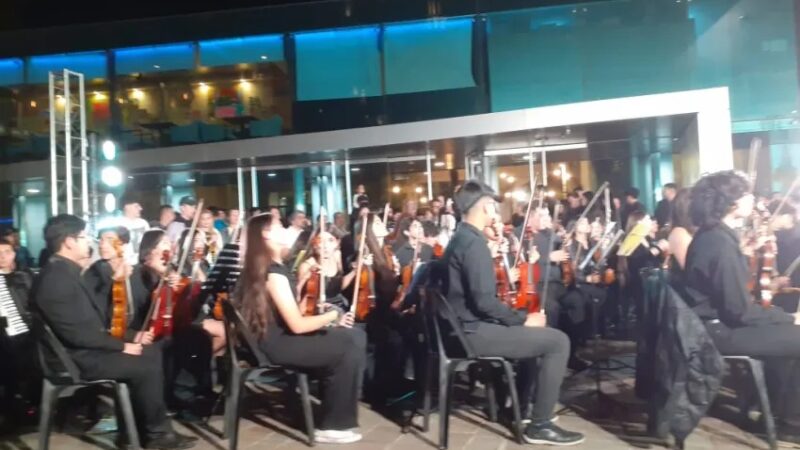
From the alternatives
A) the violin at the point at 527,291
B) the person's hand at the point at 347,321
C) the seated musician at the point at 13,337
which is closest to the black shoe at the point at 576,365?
the violin at the point at 527,291

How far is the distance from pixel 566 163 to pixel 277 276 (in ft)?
30.6

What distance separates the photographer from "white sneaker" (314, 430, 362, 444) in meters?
4.47

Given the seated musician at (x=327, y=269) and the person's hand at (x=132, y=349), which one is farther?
the seated musician at (x=327, y=269)

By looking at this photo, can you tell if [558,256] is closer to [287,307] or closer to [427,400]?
[427,400]

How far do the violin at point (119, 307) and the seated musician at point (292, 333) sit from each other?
1069mm

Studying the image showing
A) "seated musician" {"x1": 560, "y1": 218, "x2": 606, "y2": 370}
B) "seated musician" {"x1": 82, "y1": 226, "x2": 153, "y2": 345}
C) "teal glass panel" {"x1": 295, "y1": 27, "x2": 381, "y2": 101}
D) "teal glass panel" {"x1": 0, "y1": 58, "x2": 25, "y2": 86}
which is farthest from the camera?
"teal glass panel" {"x1": 0, "y1": 58, "x2": 25, "y2": 86}

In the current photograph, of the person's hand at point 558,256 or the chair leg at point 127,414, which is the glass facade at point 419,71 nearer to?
the person's hand at point 558,256

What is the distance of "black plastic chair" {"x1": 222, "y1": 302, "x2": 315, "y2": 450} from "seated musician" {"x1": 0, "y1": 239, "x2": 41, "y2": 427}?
156 cm

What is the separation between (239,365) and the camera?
14.4 feet

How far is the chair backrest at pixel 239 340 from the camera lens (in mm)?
4195

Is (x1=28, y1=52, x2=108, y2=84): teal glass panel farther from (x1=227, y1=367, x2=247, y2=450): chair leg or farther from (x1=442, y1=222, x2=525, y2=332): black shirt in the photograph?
(x1=442, y1=222, x2=525, y2=332): black shirt

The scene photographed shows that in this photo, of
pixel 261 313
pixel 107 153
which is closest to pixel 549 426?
pixel 261 313

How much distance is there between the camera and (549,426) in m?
4.21

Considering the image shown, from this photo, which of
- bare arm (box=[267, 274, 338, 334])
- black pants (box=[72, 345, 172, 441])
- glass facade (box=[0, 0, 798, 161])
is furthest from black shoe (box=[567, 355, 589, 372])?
glass facade (box=[0, 0, 798, 161])
